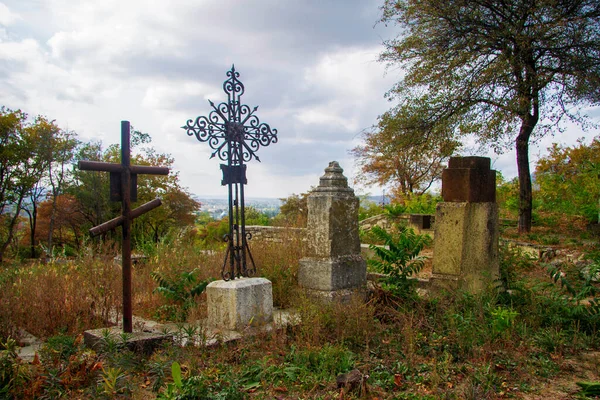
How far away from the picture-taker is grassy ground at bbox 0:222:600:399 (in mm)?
3586

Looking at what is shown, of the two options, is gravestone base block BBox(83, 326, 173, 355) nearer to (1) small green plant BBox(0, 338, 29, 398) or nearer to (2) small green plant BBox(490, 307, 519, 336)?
(1) small green plant BBox(0, 338, 29, 398)

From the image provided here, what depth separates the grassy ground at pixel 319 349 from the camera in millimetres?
3586

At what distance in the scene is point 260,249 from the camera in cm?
799

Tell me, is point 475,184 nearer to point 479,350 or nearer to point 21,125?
point 479,350

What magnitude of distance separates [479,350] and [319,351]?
1.50 meters

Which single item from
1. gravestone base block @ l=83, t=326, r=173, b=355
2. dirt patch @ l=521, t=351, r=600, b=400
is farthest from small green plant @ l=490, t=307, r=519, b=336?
gravestone base block @ l=83, t=326, r=173, b=355

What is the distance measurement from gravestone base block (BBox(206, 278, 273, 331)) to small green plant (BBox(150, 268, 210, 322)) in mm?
527

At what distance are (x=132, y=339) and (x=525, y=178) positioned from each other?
38.5ft

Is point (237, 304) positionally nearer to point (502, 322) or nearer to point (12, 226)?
point (502, 322)

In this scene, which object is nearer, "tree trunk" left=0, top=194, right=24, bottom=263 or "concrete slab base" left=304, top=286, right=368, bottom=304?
"concrete slab base" left=304, top=286, right=368, bottom=304

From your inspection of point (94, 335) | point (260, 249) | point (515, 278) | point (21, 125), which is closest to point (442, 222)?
point (515, 278)

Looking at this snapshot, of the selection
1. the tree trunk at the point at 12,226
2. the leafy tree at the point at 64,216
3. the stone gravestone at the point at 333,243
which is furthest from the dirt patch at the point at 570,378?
the tree trunk at the point at 12,226

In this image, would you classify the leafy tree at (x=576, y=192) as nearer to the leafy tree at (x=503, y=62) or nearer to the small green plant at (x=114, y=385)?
the leafy tree at (x=503, y=62)

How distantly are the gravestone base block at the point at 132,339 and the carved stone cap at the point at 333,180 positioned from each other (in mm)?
2739
